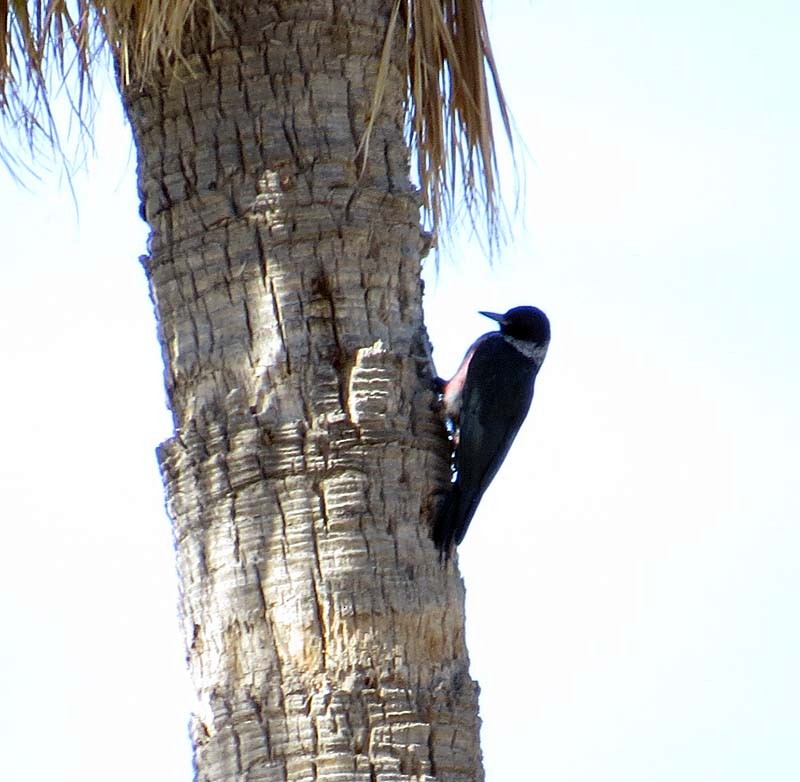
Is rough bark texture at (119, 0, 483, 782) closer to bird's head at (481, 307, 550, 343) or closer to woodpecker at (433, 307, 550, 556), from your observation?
woodpecker at (433, 307, 550, 556)

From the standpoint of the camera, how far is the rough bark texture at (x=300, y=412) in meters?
3.95

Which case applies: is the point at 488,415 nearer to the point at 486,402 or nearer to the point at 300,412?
the point at 486,402

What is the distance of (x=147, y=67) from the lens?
4.64m

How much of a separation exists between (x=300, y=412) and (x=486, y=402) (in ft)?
5.64

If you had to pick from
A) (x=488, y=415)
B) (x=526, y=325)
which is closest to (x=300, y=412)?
(x=488, y=415)

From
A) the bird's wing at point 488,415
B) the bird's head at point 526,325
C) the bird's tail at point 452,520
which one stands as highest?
the bird's head at point 526,325

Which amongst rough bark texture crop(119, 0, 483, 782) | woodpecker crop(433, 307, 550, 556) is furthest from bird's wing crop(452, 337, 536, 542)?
rough bark texture crop(119, 0, 483, 782)

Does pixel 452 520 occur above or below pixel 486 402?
below

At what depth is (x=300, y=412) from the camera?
167 inches

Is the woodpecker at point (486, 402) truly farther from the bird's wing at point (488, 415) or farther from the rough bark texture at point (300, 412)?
the rough bark texture at point (300, 412)

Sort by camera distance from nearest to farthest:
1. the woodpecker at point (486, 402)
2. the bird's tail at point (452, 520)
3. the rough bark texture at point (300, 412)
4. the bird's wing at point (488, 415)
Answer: the rough bark texture at point (300, 412), the bird's tail at point (452, 520), the woodpecker at point (486, 402), the bird's wing at point (488, 415)

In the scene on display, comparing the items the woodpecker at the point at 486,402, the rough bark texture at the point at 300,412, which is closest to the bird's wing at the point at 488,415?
the woodpecker at the point at 486,402

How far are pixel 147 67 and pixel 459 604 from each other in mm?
1830

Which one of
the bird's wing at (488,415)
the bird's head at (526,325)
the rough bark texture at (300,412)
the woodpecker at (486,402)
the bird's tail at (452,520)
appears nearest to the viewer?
the rough bark texture at (300,412)
